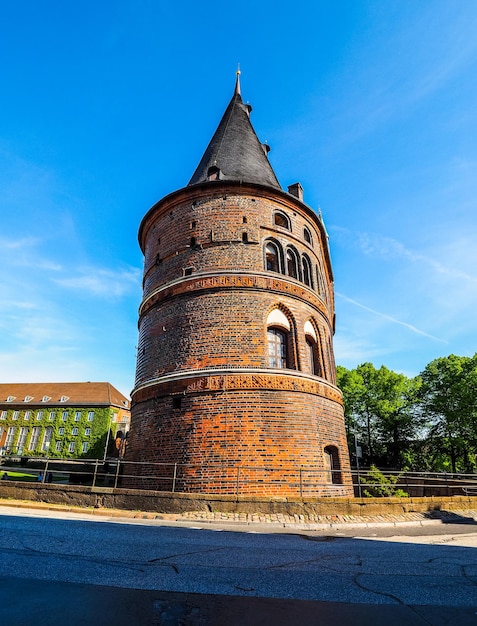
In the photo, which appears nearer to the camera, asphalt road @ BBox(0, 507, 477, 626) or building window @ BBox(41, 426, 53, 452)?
asphalt road @ BBox(0, 507, 477, 626)

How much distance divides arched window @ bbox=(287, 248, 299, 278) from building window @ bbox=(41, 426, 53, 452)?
3849 cm

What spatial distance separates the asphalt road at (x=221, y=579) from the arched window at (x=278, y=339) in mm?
6202

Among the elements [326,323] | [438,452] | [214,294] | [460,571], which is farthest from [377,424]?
[460,571]

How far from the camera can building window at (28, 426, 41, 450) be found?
42000 millimetres

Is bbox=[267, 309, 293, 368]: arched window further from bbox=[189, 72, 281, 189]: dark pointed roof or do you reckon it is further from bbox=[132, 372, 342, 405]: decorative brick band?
bbox=[189, 72, 281, 189]: dark pointed roof

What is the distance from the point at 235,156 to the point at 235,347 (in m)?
9.23

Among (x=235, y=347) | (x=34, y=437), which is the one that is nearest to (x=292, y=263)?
(x=235, y=347)

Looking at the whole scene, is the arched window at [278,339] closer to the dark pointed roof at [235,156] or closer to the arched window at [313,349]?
the arched window at [313,349]

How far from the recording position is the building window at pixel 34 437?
138 feet

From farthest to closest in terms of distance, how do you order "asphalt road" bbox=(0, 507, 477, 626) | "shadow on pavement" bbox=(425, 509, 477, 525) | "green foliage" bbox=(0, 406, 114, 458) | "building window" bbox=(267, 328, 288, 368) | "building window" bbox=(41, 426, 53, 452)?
"building window" bbox=(41, 426, 53, 452), "green foliage" bbox=(0, 406, 114, 458), "building window" bbox=(267, 328, 288, 368), "shadow on pavement" bbox=(425, 509, 477, 525), "asphalt road" bbox=(0, 507, 477, 626)

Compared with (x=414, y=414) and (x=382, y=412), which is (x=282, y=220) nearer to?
(x=382, y=412)

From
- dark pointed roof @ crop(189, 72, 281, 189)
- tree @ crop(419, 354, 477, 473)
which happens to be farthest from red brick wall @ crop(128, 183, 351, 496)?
tree @ crop(419, 354, 477, 473)

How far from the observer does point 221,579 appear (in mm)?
4078

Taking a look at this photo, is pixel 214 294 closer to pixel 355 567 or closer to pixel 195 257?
pixel 195 257
